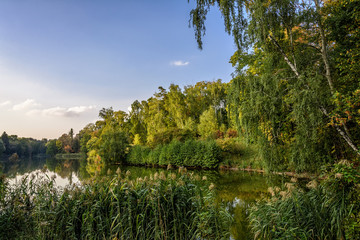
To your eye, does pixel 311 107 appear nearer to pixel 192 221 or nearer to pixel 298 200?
pixel 298 200

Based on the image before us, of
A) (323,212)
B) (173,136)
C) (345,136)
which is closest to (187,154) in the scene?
(173,136)

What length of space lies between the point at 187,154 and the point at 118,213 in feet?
57.3

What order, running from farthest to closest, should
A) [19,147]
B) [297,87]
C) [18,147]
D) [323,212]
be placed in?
[19,147], [18,147], [297,87], [323,212]

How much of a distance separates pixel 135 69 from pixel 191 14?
11473mm

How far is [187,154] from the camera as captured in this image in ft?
67.7

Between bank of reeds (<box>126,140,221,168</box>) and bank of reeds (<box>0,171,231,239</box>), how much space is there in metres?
15.3

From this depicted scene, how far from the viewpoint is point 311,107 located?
4.53 metres

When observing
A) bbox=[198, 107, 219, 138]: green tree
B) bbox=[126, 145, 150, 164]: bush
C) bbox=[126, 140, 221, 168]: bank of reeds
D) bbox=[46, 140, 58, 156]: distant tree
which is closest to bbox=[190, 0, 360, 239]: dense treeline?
bbox=[126, 140, 221, 168]: bank of reeds

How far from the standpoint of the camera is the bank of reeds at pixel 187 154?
19016 millimetres

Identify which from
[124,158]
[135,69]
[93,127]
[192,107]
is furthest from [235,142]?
[93,127]

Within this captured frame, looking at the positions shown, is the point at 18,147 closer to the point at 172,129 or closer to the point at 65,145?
the point at 65,145

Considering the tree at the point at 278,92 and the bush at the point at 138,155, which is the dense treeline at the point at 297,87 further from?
the bush at the point at 138,155

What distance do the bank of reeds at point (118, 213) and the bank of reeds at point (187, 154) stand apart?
1525cm

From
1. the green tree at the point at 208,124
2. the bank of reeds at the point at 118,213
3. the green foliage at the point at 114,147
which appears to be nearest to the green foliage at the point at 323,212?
the bank of reeds at the point at 118,213
